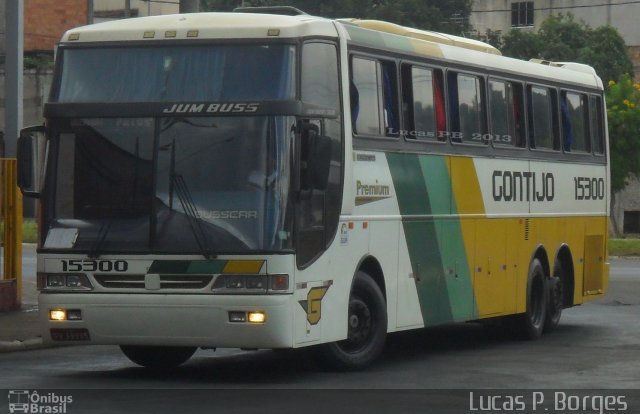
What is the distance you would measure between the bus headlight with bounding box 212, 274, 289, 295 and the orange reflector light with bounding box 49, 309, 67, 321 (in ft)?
4.47

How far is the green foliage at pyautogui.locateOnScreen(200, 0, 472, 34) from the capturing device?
7438 cm

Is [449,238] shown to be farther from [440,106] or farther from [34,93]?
[34,93]

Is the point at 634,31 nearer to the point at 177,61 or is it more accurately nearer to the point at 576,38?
the point at 576,38

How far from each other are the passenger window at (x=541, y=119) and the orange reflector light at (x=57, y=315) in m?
7.35

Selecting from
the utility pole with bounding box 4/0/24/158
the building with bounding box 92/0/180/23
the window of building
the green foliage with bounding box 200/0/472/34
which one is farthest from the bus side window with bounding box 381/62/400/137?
the window of building

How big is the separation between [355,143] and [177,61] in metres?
1.80

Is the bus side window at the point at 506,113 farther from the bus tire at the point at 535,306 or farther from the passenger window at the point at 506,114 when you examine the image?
the bus tire at the point at 535,306

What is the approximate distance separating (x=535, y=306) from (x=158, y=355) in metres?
5.89

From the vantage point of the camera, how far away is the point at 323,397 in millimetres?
A: 12422

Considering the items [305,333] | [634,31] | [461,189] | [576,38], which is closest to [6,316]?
[461,189]

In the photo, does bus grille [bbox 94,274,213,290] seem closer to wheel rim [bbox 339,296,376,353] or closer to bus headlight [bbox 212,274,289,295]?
bus headlight [bbox 212,274,289,295]

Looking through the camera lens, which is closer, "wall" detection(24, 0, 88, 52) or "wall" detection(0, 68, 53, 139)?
"wall" detection(0, 68, 53, 139)

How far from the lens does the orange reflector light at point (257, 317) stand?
13.2 meters

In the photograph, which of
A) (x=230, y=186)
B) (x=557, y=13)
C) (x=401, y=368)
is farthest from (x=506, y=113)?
(x=557, y=13)
